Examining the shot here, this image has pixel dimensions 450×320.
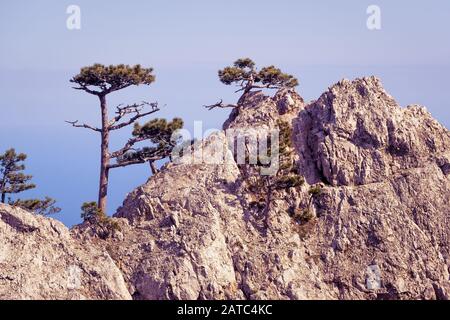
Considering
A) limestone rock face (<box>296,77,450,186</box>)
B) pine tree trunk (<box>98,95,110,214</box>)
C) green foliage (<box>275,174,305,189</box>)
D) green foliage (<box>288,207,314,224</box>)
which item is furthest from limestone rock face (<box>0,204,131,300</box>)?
limestone rock face (<box>296,77,450,186</box>)

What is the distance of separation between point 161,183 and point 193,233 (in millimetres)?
5619

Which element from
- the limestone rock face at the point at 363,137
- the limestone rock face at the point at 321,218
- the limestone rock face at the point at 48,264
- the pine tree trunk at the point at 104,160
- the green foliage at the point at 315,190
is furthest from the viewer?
the pine tree trunk at the point at 104,160

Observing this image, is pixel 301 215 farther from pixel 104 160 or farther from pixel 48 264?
pixel 48 264

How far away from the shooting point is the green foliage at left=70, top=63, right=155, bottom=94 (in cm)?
7819

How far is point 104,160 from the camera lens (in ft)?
259

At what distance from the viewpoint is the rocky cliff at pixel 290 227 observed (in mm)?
67688

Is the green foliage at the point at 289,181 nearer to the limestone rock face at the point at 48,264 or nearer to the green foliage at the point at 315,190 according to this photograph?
the green foliage at the point at 315,190

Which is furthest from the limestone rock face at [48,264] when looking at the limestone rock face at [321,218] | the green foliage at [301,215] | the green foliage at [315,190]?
the green foliage at [315,190]

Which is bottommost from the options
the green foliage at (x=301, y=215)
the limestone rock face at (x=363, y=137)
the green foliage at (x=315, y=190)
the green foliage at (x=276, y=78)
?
the green foliage at (x=301, y=215)

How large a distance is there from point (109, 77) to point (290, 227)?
17896 mm

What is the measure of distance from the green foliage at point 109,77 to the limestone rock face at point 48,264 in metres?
13.4

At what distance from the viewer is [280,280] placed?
6862 centimetres

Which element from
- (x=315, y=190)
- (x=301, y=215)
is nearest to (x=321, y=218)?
(x=301, y=215)

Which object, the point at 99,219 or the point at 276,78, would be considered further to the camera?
the point at 276,78
